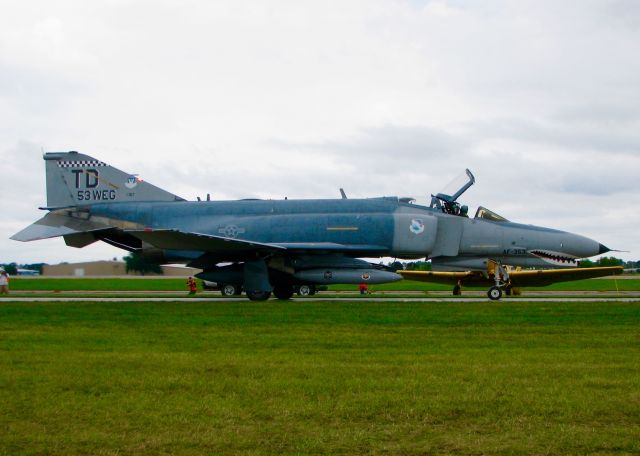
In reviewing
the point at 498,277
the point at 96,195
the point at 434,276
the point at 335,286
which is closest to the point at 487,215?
the point at 498,277

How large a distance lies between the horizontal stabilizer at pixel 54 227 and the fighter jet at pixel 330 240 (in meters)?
0.04

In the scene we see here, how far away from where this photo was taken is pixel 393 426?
5.79 m

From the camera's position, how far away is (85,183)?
83.6 feet

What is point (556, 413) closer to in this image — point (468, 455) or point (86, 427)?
point (468, 455)

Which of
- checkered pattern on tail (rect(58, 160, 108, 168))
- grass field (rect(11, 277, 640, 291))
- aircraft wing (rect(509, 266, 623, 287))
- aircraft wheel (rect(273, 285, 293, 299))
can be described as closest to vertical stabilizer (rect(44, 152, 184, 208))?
checkered pattern on tail (rect(58, 160, 108, 168))

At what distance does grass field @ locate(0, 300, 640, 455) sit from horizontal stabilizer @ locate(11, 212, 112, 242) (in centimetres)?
1120

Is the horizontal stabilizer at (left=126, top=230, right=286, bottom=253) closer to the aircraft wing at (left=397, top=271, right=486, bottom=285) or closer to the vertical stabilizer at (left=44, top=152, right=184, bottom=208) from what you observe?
the vertical stabilizer at (left=44, top=152, right=184, bottom=208)

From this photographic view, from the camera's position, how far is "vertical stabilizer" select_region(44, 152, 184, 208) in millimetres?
25438

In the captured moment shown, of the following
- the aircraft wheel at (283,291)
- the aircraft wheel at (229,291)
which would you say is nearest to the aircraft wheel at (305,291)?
the aircraft wheel at (229,291)

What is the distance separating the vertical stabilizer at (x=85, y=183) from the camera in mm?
25438

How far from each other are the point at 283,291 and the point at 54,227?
24.1 feet

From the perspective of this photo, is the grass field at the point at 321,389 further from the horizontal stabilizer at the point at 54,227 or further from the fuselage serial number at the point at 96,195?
the fuselage serial number at the point at 96,195

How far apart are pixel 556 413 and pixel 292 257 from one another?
1730 cm

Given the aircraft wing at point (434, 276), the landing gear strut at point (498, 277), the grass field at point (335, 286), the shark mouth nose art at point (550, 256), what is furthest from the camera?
the grass field at point (335, 286)
